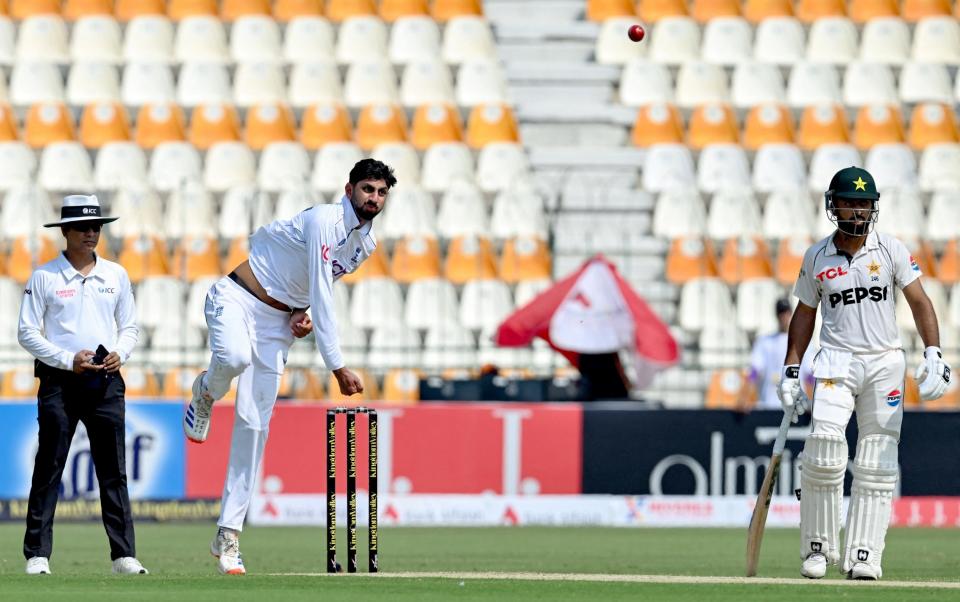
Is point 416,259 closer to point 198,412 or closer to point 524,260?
point 524,260

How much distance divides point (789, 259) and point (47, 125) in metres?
7.85

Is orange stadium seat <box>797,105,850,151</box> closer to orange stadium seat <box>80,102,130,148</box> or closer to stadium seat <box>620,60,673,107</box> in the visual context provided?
stadium seat <box>620,60,673,107</box>

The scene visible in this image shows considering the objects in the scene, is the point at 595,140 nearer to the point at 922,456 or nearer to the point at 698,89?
the point at 698,89

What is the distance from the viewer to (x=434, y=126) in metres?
19.2

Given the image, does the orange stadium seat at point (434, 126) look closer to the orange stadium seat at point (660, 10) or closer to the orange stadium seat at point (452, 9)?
the orange stadium seat at point (452, 9)

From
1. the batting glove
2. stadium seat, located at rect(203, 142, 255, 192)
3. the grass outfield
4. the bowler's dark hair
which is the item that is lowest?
the grass outfield

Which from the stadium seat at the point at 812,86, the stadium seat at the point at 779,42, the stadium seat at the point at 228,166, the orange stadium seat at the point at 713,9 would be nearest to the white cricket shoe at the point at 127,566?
the stadium seat at the point at 228,166

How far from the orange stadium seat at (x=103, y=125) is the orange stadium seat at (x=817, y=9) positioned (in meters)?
7.83

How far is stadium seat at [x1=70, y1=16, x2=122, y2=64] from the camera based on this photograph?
790 inches

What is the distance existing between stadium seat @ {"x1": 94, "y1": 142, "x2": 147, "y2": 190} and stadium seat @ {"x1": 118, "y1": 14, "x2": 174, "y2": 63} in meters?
1.51

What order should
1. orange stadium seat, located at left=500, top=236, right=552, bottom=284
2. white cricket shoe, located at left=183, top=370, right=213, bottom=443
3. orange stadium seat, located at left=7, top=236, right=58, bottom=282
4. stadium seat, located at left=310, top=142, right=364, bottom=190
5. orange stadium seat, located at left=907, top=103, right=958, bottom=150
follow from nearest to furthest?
1. white cricket shoe, located at left=183, top=370, right=213, bottom=443
2. orange stadium seat, located at left=7, top=236, right=58, bottom=282
3. orange stadium seat, located at left=500, top=236, right=552, bottom=284
4. stadium seat, located at left=310, top=142, right=364, bottom=190
5. orange stadium seat, located at left=907, top=103, right=958, bottom=150

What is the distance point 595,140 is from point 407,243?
10.8 ft

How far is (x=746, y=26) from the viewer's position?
20.6 metres

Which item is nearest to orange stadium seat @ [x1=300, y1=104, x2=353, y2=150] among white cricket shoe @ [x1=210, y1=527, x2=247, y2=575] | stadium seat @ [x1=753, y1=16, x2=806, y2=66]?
stadium seat @ [x1=753, y1=16, x2=806, y2=66]
